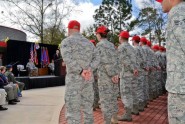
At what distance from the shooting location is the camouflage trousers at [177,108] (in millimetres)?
2240

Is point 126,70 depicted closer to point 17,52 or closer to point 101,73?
point 101,73

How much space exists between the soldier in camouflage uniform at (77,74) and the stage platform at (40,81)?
9.09 m

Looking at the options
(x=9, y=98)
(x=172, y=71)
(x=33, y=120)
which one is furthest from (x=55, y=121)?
(x=172, y=71)

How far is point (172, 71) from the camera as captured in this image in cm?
230

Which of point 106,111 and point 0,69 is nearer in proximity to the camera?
point 106,111

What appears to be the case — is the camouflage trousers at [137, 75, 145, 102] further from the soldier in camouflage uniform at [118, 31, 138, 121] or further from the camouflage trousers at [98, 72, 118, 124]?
the camouflage trousers at [98, 72, 118, 124]

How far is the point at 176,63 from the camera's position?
90.2 inches

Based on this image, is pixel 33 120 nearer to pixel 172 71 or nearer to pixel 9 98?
pixel 9 98

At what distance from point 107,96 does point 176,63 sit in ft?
10.6

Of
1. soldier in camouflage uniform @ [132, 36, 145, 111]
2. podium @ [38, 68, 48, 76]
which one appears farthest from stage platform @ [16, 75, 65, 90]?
soldier in camouflage uniform @ [132, 36, 145, 111]

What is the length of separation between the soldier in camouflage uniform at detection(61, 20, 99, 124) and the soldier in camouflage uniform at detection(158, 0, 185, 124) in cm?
224

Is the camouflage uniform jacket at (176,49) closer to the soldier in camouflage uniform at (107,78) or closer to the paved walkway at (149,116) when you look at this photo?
the soldier in camouflage uniform at (107,78)

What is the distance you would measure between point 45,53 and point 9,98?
1302 centimetres

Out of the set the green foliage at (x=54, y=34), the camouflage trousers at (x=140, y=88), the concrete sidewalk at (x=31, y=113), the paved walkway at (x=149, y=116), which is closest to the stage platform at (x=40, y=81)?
the concrete sidewalk at (x=31, y=113)
